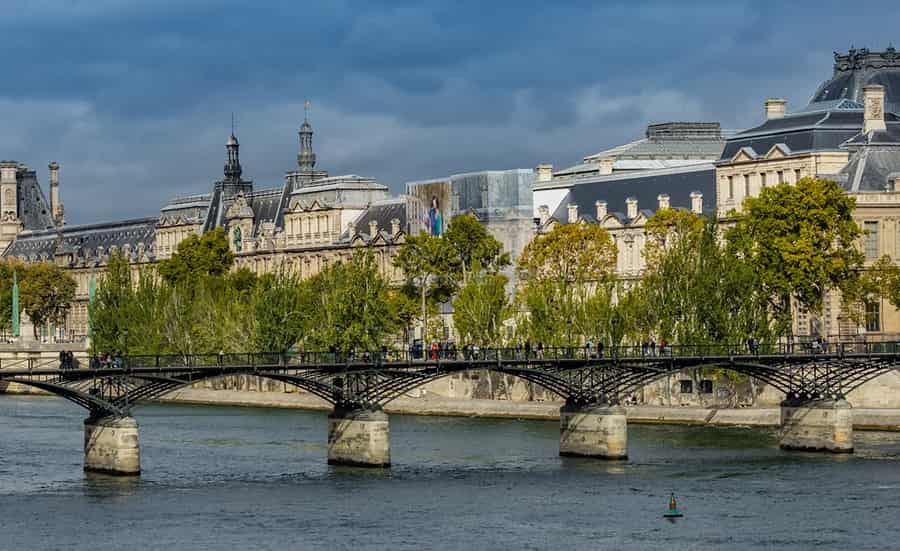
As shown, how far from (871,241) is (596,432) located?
39123 mm

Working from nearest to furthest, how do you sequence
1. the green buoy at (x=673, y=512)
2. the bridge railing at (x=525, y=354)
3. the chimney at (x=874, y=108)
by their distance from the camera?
1. the green buoy at (x=673, y=512)
2. the bridge railing at (x=525, y=354)
3. the chimney at (x=874, y=108)

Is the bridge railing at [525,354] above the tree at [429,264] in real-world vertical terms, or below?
below

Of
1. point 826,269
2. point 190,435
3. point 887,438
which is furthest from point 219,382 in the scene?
point 887,438

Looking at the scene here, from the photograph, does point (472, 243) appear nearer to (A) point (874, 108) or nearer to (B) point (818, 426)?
(A) point (874, 108)

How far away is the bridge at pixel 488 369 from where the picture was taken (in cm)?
9831

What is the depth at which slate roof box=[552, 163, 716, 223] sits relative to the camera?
161 metres

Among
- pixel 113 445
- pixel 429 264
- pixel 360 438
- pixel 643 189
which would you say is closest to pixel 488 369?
pixel 360 438

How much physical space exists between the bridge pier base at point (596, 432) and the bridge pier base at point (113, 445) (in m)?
19.9

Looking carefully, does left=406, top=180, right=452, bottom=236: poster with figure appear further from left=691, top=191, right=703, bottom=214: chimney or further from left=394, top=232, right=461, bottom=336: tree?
left=691, top=191, right=703, bottom=214: chimney

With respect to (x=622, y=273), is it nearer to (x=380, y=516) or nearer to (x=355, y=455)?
(x=355, y=455)

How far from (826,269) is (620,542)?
53137mm

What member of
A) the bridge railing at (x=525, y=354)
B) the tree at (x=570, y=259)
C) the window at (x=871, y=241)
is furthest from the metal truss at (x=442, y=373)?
the tree at (x=570, y=259)

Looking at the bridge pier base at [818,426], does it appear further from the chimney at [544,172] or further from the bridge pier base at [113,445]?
the chimney at [544,172]

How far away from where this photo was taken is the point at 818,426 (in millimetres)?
109188
